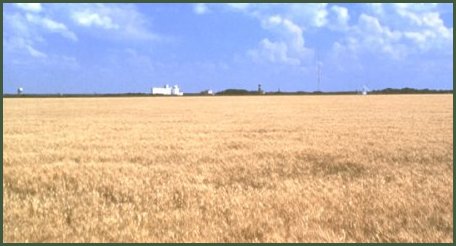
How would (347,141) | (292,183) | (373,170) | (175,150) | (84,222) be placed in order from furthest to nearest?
1. (347,141)
2. (175,150)
3. (373,170)
4. (292,183)
5. (84,222)

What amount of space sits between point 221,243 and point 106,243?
1.23 metres

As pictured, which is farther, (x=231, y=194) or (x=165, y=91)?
(x=165, y=91)

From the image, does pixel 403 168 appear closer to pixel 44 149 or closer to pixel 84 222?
pixel 84 222

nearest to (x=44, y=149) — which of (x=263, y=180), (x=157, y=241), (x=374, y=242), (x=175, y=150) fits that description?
(x=175, y=150)

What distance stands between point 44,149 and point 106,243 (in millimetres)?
9633

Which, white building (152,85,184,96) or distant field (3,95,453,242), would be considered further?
white building (152,85,184,96)

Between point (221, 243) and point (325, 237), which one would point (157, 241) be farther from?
point (325, 237)

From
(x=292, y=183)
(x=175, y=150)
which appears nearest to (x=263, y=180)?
(x=292, y=183)

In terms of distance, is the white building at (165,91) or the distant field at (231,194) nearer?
the distant field at (231,194)

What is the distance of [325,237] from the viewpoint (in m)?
6.10

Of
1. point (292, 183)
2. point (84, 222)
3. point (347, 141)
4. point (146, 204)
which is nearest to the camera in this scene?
point (84, 222)

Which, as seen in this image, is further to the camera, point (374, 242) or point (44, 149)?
point (44, 149)

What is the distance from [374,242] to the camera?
20.0 feet

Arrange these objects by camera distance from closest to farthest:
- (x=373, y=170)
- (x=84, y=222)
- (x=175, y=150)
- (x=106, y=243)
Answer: (x=106, y=243)
(x=84, y=222)
(x=373, y=170)
(x=175, y=150)
